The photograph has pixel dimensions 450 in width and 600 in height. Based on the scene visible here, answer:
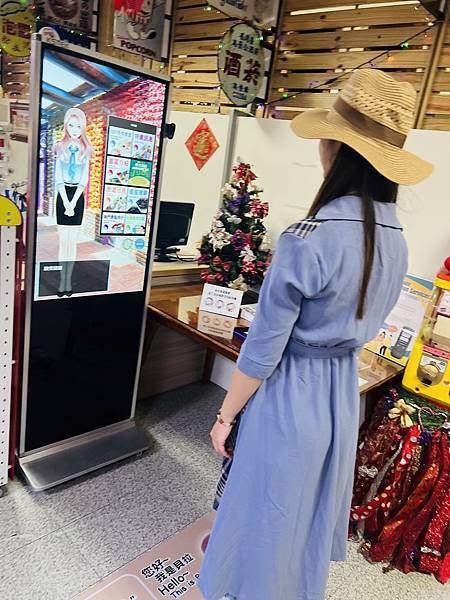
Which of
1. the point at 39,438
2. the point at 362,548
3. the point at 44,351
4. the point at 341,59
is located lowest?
the point at 362,548

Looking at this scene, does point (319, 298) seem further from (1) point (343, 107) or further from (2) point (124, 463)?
(2) point (124, 463)

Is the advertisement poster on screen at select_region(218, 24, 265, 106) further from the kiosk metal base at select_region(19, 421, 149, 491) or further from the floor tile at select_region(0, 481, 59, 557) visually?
the floor tile at select_region(0, 481, 59, 557)

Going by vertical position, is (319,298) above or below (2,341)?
above

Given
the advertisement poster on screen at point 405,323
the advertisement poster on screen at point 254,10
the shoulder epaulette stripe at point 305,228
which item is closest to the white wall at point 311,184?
the advertisement poster on screen at point 405,323

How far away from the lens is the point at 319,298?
3.63 ft

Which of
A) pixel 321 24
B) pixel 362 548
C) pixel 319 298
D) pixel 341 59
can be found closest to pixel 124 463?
pixel 362 548

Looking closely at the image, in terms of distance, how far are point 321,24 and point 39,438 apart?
9.47 feet

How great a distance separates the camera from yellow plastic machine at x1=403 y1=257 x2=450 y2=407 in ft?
6.57

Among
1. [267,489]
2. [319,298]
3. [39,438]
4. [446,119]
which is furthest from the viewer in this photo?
[446,119]

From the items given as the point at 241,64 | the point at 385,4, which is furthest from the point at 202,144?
the point at 385,4

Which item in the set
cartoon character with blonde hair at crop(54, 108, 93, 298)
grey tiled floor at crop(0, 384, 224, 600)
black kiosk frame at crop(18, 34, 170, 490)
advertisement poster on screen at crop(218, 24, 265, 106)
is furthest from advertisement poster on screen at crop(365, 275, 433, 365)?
advertisement poster on screen at crop(218, 24, 265, 106)

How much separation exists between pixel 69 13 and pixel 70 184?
304cm

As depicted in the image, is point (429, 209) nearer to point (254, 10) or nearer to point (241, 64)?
point (241, 64)

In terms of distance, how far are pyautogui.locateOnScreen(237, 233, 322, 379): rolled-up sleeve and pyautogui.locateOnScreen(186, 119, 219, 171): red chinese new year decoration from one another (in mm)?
2285
